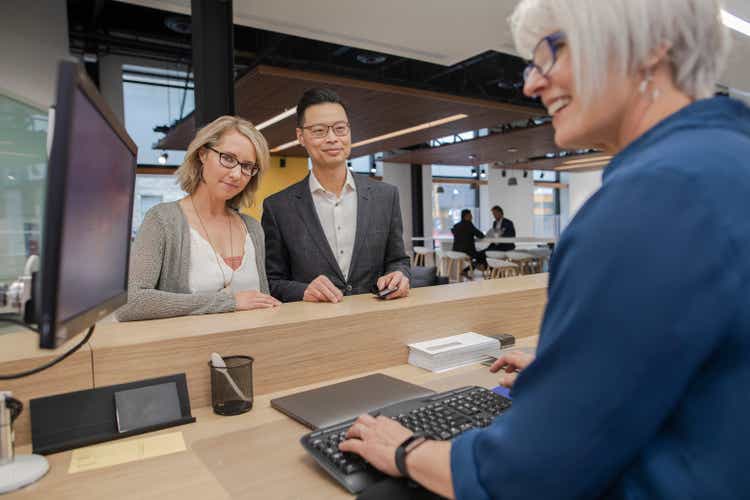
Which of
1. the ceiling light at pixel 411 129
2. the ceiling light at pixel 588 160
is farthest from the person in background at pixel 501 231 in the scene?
the ceiling light at pixel 411 129

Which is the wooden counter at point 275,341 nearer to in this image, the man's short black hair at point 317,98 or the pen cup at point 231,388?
the pen cup at point 231,388

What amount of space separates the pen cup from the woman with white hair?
692 mm

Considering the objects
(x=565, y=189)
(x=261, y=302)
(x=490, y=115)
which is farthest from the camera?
(x=565, y=189)

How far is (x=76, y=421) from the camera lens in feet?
3.47

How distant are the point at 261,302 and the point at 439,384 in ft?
2.08

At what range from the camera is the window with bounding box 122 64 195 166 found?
973 centimetres

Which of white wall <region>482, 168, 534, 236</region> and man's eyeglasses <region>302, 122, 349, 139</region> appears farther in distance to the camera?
white wall <region>482, 168, 534, 236</region>

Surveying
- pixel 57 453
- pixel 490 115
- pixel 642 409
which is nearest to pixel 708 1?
pixel 642 409

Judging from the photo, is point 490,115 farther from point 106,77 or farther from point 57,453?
point 57,453

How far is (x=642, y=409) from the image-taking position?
0.54 metres

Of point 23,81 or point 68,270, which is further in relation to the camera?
point 23,81

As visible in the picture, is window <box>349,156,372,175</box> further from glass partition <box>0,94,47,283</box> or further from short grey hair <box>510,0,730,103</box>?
short grey hair <box>510,0,730,103</box>

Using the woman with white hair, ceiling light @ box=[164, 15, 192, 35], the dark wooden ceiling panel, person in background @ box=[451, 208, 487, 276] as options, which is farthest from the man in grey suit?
person in background @ box=[451, 208, 487, 276]

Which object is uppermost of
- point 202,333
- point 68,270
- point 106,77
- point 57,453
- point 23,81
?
point 106,77
